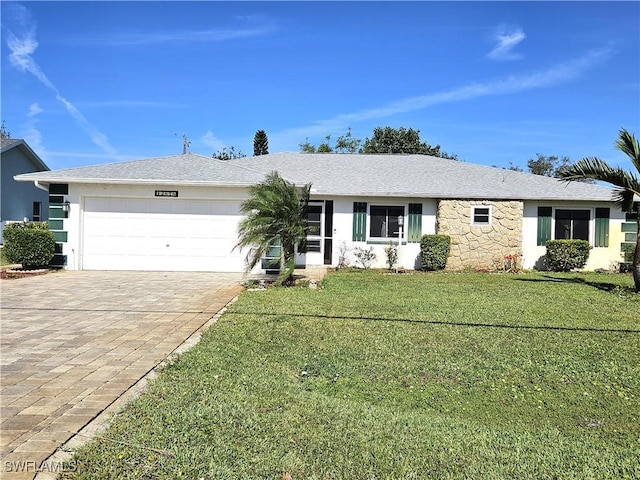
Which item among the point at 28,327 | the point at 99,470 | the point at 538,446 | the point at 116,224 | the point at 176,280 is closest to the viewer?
the point at 99,470

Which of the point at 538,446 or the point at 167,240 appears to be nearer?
the point at 538,446

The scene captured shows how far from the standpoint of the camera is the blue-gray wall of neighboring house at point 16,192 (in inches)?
829

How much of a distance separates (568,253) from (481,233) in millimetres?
2984

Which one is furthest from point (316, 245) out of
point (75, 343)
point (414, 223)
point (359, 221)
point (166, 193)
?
point (75, 343)

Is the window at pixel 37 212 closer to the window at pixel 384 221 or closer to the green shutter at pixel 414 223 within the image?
the window at pixel 384 221

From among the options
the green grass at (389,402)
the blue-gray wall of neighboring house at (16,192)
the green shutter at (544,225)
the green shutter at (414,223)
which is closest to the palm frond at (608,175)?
the green shutter at (544,225)

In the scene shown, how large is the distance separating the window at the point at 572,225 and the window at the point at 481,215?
267cm

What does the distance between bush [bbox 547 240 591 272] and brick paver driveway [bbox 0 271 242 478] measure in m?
11.1

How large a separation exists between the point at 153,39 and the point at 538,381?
494 inches

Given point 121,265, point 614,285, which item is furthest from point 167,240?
point 614,285

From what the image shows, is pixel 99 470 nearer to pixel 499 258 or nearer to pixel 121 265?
pixel 121 265

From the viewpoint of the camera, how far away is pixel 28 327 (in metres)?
6.36

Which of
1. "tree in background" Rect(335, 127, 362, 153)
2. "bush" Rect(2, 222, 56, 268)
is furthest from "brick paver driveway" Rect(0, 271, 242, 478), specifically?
"tree in background" Rect(335, 127, 362, 153)

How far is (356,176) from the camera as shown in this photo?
57.4 ft
